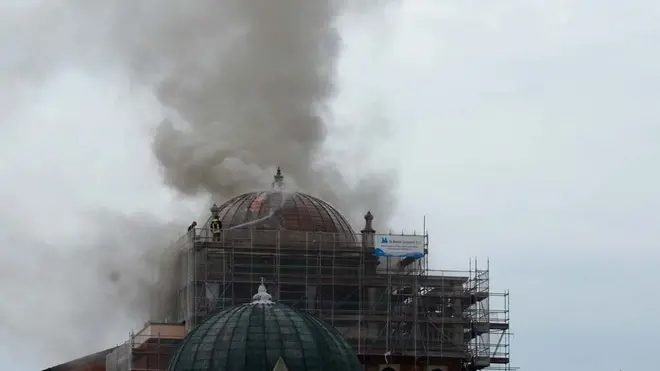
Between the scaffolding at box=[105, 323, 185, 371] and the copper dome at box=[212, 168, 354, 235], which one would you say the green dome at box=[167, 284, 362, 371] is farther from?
the copper dome at box=[212, 168, 354, 235]

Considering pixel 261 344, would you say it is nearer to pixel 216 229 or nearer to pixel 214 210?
pixel 216 229

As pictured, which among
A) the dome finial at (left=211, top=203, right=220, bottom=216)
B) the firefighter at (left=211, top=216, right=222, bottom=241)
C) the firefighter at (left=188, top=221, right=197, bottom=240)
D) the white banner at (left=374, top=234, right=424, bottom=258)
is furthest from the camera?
the dome finial at (left=211, top=203, right=220, bottom=216)

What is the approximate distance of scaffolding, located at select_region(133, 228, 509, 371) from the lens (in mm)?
101062

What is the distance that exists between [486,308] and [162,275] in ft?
71.1

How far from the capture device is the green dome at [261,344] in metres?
75.3

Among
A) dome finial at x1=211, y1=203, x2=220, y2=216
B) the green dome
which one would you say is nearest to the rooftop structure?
dome finial at x1=211, y1=203, x2=220, y2=216

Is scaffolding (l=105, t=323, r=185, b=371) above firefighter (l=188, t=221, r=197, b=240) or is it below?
below

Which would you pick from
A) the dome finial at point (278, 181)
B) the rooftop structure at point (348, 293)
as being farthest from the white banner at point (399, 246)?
the dome finial at point (278, 181)

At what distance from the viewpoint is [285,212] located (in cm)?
10581

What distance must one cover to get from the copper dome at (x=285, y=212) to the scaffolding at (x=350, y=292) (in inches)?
63.0

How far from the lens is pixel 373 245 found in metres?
104

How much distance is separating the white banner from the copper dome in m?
3.65

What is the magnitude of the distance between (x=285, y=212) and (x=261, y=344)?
30.5 metres

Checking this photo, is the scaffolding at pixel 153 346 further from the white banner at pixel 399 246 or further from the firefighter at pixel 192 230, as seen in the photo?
the white banner at pixel 399 246
